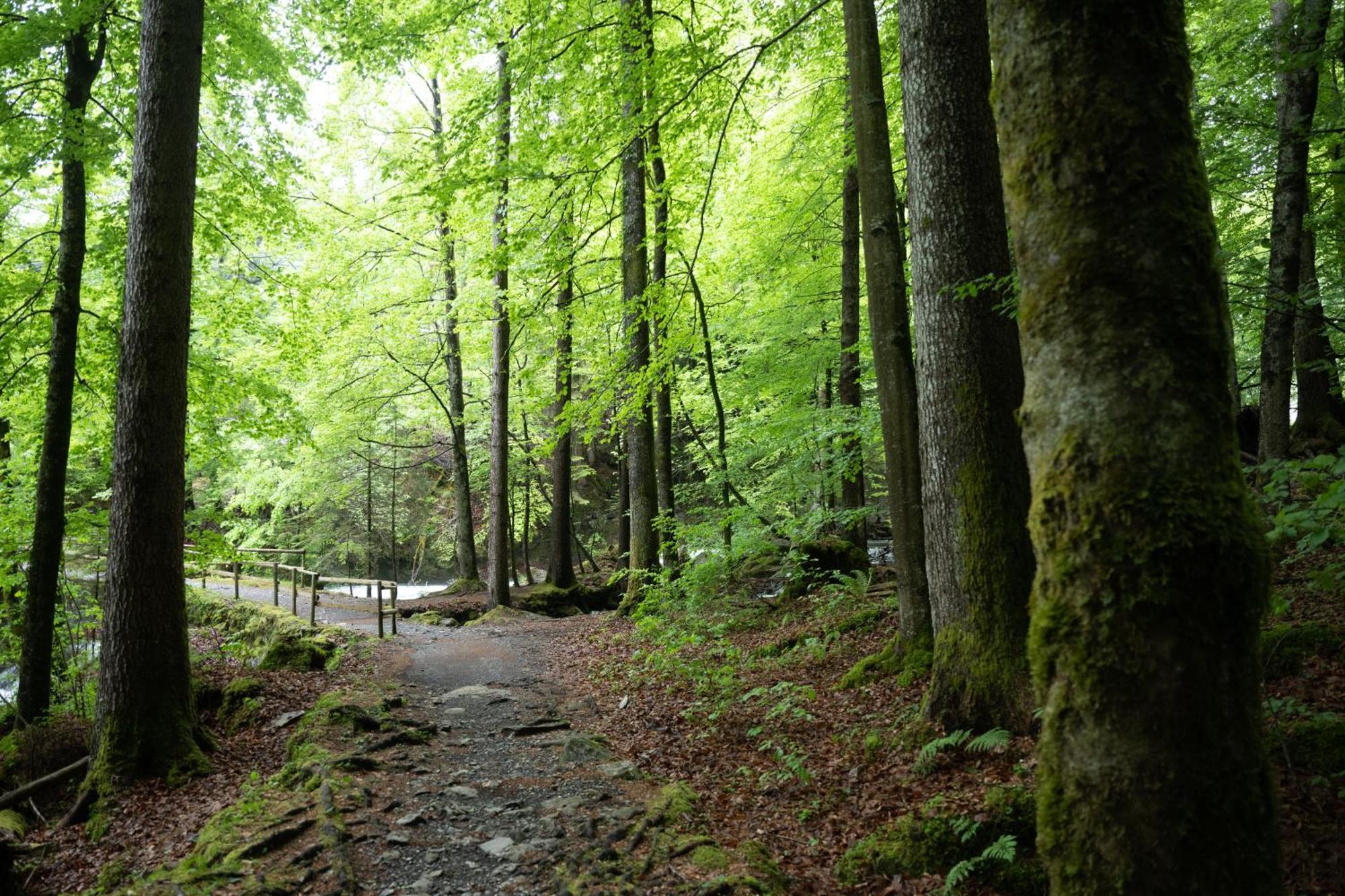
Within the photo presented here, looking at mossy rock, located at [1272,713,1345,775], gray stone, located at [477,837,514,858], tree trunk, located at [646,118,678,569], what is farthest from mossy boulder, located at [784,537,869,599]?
mossy rock, located at [1272,713,1345,775]

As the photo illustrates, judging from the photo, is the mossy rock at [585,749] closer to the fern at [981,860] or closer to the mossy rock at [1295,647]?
the fern at [981,860]

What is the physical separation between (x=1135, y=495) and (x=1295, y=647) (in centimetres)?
426

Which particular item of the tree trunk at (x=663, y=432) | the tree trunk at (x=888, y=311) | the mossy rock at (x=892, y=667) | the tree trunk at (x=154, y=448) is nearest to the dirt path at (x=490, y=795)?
the mossy rock at (x=892, y=667)

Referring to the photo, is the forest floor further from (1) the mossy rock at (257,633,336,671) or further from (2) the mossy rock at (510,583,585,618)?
(2) the mossy rock at (510,583,585,618)

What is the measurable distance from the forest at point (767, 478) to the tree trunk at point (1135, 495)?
0.04 feet

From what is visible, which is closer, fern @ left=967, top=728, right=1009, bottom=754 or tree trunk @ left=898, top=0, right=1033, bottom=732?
fern @ left=967, top=728, right=1009, bottom=754

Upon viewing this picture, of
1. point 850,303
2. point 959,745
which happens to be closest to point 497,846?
point 959,745

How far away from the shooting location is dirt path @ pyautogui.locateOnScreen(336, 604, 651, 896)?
4.36m

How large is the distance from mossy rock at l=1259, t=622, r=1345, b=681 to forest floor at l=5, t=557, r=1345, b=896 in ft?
0.05

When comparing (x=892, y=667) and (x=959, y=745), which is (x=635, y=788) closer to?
(x=959, y=745)

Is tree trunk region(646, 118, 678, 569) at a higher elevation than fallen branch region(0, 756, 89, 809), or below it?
higher

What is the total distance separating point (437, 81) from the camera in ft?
59.0

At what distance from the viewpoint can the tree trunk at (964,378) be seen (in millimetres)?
4805

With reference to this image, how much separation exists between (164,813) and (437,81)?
A: 16.9m
